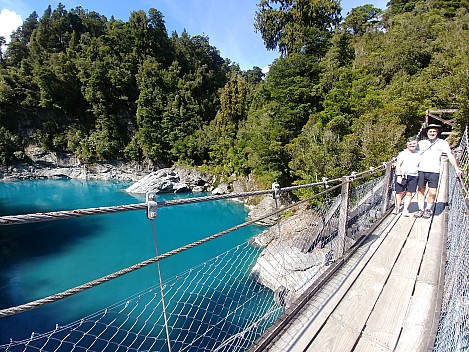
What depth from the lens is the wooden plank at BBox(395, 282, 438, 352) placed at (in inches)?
49.6

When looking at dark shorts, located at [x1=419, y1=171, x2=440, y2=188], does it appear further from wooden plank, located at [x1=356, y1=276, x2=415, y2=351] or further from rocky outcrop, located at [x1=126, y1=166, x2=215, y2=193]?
rocky outcrop, located at [x1=126, y1=166, x2=215, y2=193]

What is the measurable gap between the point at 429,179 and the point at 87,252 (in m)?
10.8

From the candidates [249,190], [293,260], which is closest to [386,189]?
[293,260]

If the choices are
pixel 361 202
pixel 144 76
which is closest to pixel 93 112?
pixel 144 76

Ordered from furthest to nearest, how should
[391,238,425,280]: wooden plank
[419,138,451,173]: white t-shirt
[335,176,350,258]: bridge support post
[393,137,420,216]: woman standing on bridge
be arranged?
[393,137,420,216]: woman standing on bridge
[419,138,451,173]: white t-shirt
[335,176,350,258]: bridge support post
[391,238,425,280]: wooden plank

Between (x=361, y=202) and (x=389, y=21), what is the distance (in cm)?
2417

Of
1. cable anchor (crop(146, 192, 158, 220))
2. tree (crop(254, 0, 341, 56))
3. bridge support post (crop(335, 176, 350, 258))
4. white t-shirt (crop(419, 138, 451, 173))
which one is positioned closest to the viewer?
cable anchor (crop(146, 192, 158, 220))

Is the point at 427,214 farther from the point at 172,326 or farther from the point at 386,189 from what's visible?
the point at 172,326

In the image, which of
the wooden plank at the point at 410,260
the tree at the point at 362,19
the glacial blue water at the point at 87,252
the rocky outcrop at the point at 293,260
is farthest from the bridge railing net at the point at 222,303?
the tree at the point at 362,19

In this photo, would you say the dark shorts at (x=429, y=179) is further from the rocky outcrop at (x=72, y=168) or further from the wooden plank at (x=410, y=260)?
the rocky outcrop at (x=72, y=168)

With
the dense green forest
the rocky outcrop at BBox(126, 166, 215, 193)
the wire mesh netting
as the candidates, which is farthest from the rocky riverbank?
the dense green forest

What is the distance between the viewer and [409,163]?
2883mm

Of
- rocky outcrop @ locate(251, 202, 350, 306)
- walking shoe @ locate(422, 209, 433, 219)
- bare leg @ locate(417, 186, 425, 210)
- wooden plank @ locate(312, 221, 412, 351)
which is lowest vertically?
rocky outcrop @ locate(251, 202, 350, 306)

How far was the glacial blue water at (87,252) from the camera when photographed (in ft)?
20.3
